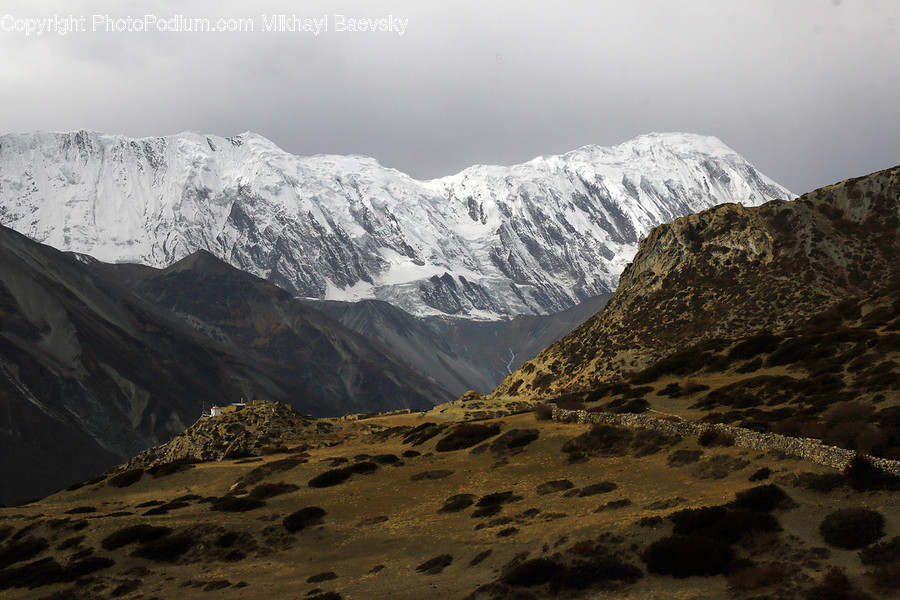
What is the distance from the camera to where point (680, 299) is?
126 meters

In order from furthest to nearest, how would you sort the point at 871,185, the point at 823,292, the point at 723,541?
the point at 871,185 < the point at 823,292 < the point at 723,541

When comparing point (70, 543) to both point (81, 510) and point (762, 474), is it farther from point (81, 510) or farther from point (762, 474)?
point (762, 474)

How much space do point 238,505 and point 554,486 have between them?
69.2 feet

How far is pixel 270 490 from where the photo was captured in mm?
56062

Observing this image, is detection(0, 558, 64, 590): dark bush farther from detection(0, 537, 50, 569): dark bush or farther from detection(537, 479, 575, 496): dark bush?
detection(537, 479, 575, 496): dark bush

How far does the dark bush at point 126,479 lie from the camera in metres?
74.2

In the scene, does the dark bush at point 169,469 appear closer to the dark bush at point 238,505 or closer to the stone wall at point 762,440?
the dark bush at point 238,505

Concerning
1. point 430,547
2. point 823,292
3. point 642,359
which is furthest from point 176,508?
point 823,292

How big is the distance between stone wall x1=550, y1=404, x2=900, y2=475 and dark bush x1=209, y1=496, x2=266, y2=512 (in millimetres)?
22413

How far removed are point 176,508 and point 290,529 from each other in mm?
14400

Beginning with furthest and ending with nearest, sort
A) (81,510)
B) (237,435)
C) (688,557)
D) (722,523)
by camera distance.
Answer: (237,435), (81,510), (722,523), (688,557)

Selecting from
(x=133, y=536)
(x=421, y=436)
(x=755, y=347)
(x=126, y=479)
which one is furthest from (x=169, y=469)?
(x=755, y=347)

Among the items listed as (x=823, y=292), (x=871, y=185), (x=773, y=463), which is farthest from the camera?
(x=871, y=185)

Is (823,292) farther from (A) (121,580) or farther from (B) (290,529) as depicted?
(A) (121,580)
